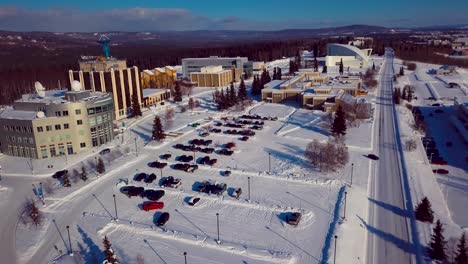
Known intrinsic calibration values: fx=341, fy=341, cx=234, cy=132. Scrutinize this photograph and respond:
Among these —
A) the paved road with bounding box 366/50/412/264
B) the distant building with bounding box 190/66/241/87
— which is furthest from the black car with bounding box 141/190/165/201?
the distant building with bounding box 190/66/241/87

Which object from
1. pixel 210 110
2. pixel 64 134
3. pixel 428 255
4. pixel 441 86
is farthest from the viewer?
pixel 441 86

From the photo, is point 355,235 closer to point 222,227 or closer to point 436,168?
point 222,227

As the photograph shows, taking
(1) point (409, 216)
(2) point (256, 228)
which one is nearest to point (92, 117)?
(2) point (256, 228)

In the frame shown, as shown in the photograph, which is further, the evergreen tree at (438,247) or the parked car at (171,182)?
the parked car at (171,182)

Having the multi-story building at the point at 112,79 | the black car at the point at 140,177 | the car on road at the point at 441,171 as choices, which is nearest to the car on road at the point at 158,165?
the black car at the point at 140,177

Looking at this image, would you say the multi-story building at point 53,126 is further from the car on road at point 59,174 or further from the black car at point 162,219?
the black car at point 162,219

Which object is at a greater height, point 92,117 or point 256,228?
point 92,117

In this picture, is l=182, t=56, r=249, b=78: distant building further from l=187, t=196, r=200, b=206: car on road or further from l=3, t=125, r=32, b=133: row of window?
l=187, t=196, r=200, b=206: car on road
